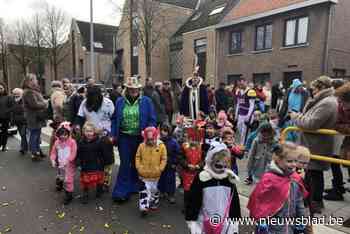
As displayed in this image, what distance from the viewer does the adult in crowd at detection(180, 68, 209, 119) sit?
5469 millimetres

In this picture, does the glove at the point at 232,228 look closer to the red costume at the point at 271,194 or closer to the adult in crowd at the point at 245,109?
the red costume at the point at 271,194

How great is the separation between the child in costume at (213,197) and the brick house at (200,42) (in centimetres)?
1657

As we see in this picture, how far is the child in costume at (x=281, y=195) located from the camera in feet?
8.70

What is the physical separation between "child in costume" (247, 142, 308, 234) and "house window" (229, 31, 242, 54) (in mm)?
17928

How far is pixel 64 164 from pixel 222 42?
17.7m

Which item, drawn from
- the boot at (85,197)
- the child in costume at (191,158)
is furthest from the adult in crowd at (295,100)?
the boot at (85,197)

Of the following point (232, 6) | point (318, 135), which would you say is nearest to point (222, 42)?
point (232, 6)

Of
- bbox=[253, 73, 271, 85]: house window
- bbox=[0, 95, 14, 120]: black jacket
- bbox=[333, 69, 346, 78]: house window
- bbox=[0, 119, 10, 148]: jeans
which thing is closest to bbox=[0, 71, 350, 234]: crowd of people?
bbox=[0, 95, 14, 120]: black jacket

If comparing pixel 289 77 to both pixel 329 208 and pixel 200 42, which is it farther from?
pixel 329 208

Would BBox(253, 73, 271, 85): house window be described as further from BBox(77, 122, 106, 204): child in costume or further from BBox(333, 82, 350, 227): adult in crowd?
BBox(77, 122, 106, 204): child in costume

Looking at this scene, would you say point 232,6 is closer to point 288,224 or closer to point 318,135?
point 318,135

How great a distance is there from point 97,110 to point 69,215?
70.0 inches

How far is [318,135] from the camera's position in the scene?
4039 millimetres

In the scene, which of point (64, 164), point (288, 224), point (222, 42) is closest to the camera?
point (288, 224)
